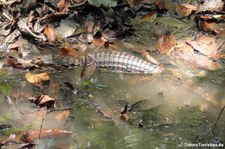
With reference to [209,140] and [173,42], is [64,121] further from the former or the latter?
[173,42]

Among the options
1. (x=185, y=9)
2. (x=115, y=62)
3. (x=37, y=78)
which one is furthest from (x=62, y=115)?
(x=185, y=9)

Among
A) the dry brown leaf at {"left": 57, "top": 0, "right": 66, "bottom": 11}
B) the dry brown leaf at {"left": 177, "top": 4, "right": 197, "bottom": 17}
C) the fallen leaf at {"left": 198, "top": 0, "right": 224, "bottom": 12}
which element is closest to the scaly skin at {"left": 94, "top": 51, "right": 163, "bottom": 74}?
the dry brown leaf at {"left": 57, "top": 0, "right": 66, "bottom": 11}

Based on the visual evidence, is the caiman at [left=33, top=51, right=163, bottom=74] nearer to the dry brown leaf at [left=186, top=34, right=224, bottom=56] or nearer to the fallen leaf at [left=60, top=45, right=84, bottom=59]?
the fallen leaf at [left=60, top=45, right=84, bottom=59]

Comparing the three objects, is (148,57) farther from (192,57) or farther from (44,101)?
(44,101)

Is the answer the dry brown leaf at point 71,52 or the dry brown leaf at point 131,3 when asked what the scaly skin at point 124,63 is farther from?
the dry brown leaf at point 131,3

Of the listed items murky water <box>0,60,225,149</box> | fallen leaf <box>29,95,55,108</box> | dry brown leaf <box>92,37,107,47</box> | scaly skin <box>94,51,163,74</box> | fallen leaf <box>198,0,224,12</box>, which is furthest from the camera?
fallen leaf <box>198,0,224,12</box>

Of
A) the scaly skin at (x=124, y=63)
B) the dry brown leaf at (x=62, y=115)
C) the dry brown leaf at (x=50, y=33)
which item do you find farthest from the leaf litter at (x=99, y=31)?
the dry brown leaf at (x=62, y=115)

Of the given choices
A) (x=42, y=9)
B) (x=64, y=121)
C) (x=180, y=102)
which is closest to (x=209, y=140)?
(x=180, y=102)
